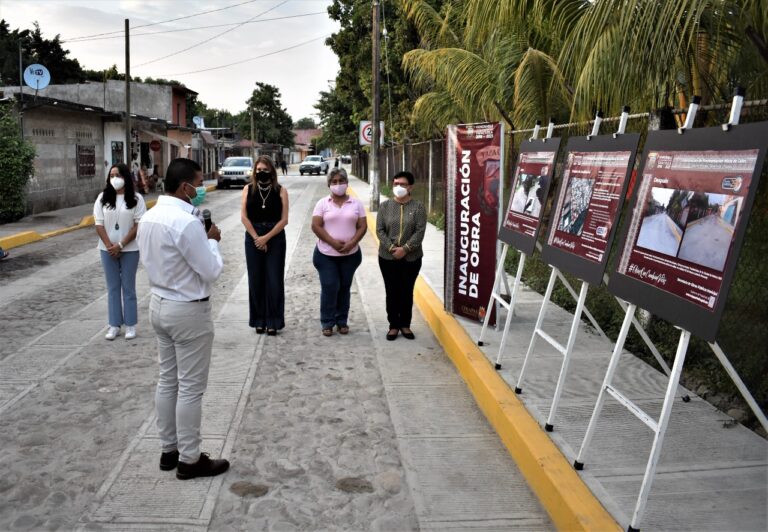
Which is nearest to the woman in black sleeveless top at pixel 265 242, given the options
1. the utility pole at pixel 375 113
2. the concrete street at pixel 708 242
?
the concrete street at pixel 708 242

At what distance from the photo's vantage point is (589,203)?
461 cm

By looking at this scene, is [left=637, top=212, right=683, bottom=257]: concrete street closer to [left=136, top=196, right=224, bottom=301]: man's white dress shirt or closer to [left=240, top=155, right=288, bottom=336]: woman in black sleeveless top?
[left=136, top=196, right=224, bottom=301]: man's white dress shirt

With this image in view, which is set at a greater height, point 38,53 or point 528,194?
point 38,53

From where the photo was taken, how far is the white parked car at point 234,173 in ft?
126

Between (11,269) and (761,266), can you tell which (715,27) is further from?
(11,269)

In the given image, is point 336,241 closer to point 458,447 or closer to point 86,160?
point 458,447

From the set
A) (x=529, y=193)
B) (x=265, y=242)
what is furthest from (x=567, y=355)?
(x=265, y=242)

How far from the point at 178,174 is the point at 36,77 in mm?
20837

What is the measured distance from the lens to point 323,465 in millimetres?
4414

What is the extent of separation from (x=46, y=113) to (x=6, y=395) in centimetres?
1814

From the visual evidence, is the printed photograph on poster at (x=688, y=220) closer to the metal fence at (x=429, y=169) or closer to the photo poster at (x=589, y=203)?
the photo poster at (x=589, y=203)

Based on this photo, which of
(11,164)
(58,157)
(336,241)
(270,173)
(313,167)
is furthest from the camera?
(313,167)

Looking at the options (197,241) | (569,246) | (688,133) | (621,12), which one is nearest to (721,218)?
(688,133)

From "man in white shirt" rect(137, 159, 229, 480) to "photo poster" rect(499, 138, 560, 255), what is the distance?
273 centimetres
